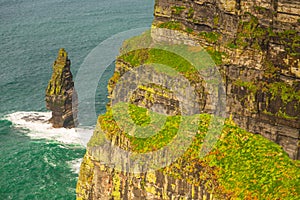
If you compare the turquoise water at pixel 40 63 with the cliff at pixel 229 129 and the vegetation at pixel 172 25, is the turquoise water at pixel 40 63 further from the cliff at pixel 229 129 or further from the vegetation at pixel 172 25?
the cliff at pixel 229 129

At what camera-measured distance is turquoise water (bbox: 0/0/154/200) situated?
9238 cm

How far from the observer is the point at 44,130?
112188 millimetres

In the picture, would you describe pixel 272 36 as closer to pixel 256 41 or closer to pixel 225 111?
pixel 256 41

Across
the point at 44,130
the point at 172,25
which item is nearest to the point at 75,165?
the point at 44,130

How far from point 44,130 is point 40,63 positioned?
2554 centimetres

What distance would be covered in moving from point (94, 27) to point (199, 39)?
79.5 metres

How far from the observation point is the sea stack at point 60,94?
11219 cm

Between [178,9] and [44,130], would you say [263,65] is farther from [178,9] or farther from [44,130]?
[44,130]

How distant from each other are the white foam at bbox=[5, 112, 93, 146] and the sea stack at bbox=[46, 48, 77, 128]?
64.0 inches

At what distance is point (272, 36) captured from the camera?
59562mm

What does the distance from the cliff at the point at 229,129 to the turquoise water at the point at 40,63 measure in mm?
27998

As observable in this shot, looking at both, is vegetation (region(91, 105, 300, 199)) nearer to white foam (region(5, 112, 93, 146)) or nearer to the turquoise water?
the turquoise water

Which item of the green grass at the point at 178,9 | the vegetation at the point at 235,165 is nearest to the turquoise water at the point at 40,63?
the green grass at the point at 178,9

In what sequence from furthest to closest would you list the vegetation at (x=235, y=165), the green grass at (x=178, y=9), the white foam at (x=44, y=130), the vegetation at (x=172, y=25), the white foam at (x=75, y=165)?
the white foam at (x=44, y=130) → the white foam at (x=75, y=165) → the vegetation at (x=172, y=25) → the green grass at (x=178, y=9) → the vegetation at (x=235, y=165)
